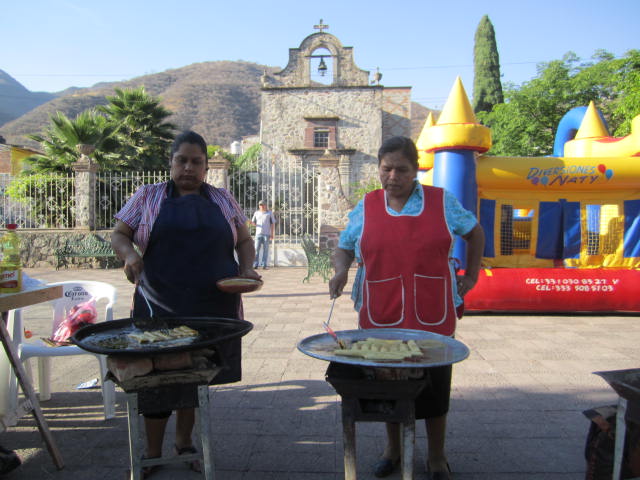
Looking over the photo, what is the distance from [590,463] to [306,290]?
694cm

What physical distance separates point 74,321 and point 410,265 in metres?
2.45

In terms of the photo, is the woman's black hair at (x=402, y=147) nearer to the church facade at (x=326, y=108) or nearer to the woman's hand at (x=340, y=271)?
the woman's hand at (x=340, y=271)

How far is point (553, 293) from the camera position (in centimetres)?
641

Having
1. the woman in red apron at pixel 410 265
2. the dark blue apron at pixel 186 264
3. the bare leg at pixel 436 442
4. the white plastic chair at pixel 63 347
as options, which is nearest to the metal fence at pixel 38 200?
the white plastic chair at pixel 63 347

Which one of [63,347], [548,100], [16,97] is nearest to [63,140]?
[63,347]

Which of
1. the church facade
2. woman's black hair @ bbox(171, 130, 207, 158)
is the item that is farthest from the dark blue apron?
the church facade

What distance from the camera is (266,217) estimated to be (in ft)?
38.9

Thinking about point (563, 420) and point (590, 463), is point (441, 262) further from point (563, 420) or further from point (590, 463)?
point (563, 420)

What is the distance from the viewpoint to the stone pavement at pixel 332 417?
2.53 m

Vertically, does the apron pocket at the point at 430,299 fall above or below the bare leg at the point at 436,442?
above

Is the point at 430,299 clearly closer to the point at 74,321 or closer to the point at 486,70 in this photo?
Answer: the point at 74,321

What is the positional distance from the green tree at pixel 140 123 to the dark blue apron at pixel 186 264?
55.3 feet

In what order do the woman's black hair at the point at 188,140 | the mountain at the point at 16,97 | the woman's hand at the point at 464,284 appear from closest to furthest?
the woman's black hair at the point at 188,140 → the woman's hand at the point at 464,284 → the mountain at the point at 16,97

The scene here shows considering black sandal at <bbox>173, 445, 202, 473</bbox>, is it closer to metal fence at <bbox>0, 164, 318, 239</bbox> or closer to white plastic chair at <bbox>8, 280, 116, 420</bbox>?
white plastic chair at <bbox>8, 280, 116, 420</bbox>
